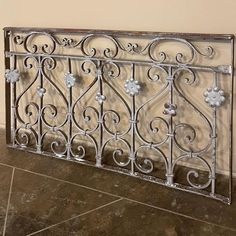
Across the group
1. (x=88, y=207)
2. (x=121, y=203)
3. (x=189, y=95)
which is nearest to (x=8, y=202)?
(x=88, y=207)

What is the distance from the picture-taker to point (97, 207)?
117 cm

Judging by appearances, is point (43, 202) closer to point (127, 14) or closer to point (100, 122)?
point (100, 122)

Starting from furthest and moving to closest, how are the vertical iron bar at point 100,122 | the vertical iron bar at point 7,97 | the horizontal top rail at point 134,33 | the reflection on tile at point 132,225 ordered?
the vertical iron bar at point 7,97, the vertical iron bar at point 100,122, the horizontal top rail at point 134,33, the reflection on tile at point 132,225

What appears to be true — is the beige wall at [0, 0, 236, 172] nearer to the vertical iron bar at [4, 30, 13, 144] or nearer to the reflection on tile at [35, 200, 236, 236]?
the vertical iron bar at [4, 30, 13, 144]

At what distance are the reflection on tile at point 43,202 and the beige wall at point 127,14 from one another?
1.99 feet

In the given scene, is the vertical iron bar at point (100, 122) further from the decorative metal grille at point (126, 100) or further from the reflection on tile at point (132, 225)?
the reflection on tile at point (132, 225)

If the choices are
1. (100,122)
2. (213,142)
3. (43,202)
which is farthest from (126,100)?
(43,202)

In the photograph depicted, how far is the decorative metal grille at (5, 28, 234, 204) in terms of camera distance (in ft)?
4.06

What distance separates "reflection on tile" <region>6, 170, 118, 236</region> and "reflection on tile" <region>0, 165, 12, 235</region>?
0.07ft

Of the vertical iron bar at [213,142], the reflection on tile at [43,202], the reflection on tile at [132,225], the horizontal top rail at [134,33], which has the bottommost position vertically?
the reflection on tile at [132,225]

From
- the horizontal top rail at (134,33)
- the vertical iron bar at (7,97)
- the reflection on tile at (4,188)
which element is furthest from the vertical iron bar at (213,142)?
the vertical iron bar at (7,97)

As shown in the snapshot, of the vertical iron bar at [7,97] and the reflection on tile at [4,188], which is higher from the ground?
the vertical iron bar at [7,97]

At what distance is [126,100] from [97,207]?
441 mm

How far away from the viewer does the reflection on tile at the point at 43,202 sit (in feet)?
3.60
